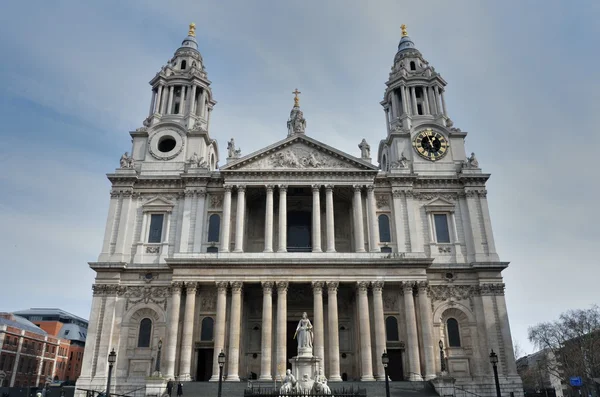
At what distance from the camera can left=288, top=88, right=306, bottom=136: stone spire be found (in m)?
40.8

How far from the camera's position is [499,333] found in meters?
34.4

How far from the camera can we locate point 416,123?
142 ft

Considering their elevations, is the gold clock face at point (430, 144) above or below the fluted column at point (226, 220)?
above

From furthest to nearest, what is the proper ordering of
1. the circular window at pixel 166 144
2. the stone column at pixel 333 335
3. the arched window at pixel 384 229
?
the circular window at pixel 166 144, the arched window at pixel 384 229, the stone column at pixel 333 335

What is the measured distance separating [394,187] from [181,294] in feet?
62.0

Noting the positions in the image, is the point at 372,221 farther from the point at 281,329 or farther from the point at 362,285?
the point at 281,329

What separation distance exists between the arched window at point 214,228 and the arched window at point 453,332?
62.4ft

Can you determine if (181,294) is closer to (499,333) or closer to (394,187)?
(394,187)

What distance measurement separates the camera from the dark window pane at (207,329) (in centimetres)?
3409

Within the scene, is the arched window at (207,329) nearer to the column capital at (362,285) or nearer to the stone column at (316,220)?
the stone column at (316,220)

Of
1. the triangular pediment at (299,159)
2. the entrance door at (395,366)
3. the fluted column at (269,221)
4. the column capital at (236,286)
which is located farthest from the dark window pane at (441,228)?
the column capital at (236,286)

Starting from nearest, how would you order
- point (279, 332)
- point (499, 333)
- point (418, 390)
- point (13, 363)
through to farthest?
point (418, 390)
point (279, 332)
point (499, 333)
point (13, 363)

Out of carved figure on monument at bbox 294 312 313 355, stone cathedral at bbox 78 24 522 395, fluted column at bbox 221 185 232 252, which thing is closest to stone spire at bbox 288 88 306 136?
stone cathedral at bbox 78 24 522 395

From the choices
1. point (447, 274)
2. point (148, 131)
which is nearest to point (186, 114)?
point (148, 131)
